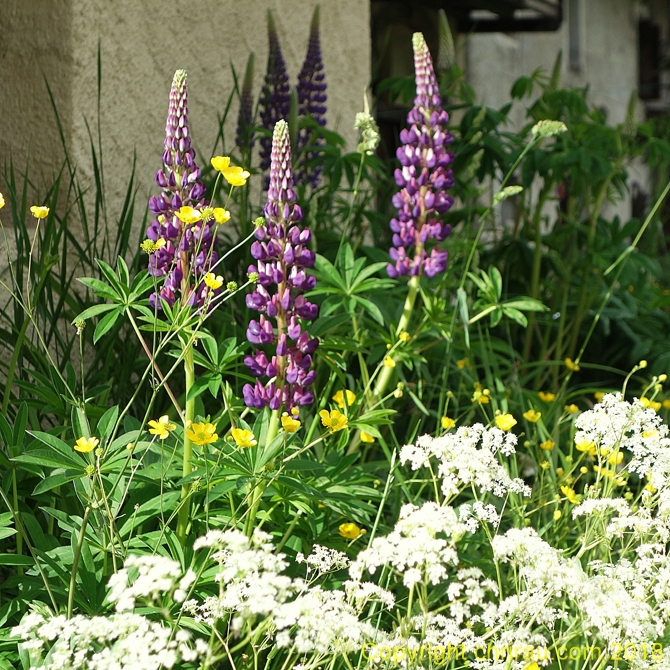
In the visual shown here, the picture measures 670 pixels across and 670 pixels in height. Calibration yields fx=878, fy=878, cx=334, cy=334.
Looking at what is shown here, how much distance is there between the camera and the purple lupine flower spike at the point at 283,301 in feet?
6.76

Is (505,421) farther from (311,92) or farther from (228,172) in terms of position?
(311,92)

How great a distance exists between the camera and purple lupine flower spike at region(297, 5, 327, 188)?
363 cm

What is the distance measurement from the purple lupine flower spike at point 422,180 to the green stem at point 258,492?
2.39ft

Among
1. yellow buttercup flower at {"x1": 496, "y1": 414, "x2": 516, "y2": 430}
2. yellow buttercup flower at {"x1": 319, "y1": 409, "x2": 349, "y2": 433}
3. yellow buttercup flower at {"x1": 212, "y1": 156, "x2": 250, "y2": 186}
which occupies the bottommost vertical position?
yellow buttercup flower at {"x1": 496, "y1": 414, "x2": 516, "y2": 430}

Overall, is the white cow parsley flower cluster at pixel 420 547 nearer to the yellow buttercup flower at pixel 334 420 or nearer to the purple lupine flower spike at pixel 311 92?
the yellow buttercup flower at pixel 334 420

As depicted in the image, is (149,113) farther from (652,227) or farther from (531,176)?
(652,227)

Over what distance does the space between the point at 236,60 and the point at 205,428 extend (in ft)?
8.14

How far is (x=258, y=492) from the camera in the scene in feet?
6.26

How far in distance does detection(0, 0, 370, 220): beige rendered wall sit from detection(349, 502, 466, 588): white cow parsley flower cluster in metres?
2.08

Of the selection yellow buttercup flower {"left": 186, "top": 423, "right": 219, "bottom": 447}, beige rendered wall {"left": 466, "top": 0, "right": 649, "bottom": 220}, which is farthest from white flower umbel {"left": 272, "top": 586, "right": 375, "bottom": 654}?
beige rendered wall {"left": 466, "top": 0, "right": 649, "bottom": 220}

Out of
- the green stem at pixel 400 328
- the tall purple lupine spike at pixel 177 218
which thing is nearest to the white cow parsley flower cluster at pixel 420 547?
the tall purple lupine spike at pixel 177 218

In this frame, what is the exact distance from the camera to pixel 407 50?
23.6ft

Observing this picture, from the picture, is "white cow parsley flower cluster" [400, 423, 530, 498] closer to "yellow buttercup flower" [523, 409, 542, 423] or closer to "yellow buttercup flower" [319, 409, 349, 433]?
"yellow buttercup flower" [319, 409, 349, 433]

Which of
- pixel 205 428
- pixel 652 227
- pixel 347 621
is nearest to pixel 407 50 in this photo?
pixel 652 227
